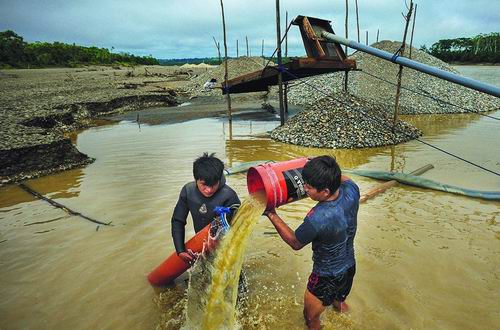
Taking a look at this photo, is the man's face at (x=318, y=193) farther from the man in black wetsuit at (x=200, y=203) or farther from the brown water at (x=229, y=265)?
the man in black wetsuit at (x=200, y=203)

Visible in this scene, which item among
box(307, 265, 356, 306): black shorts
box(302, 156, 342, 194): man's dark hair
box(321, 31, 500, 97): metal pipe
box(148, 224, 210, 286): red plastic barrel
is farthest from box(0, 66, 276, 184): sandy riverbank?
box(321, 31, 500, 97): metal pipe

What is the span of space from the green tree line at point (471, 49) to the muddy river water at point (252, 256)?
66.8 metres

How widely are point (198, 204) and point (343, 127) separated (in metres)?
8.33

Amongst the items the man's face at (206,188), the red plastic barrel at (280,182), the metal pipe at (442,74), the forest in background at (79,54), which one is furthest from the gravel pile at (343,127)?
the forest in background at (79,54)

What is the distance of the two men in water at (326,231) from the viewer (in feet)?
7.47

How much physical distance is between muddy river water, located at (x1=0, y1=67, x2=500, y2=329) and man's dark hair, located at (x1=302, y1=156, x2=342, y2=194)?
5.24 feet

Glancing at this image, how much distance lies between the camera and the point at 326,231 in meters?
2.34

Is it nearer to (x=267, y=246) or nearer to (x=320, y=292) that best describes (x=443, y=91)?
(x=267, y=246)

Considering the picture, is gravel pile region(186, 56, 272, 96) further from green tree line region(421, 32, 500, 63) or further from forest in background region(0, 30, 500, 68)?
green tree line region(421, 32, 500, 63)

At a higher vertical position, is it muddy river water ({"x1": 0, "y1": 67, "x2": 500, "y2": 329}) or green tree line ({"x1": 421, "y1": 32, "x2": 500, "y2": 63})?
green tree line ({"x1": 421, "y1": 32, "x2": 500, "y2": 63})

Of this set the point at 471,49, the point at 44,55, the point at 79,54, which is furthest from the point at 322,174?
the point at 471,49

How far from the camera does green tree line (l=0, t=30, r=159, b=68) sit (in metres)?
37.2

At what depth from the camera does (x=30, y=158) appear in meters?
7.45

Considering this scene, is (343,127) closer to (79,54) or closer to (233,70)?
(233,70)
